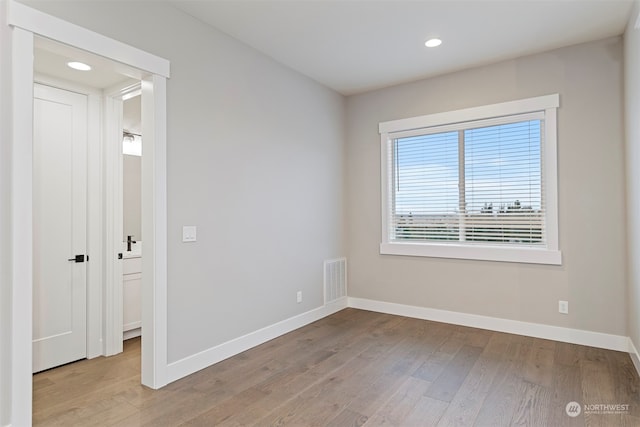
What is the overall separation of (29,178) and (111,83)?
1.62 m

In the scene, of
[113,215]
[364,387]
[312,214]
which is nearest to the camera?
[364,387]

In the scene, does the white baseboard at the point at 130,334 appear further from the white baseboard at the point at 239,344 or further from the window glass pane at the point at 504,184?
the window glass pane at the point at 504,184

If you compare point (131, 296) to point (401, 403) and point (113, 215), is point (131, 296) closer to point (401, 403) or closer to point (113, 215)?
point (113, 215)

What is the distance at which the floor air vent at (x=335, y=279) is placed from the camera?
4602 mm

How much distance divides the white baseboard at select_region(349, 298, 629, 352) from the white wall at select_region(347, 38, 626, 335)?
54 mm

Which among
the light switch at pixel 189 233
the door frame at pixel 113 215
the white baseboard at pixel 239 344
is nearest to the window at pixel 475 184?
the white baseboard at pixel 239 344

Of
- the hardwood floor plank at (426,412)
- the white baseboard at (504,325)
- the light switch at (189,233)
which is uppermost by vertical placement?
the light switch at (189,233)

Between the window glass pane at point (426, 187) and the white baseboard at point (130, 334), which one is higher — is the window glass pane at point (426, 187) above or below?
above

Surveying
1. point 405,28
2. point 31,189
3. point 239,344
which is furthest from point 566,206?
point 31,189

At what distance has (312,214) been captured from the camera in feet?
14.4

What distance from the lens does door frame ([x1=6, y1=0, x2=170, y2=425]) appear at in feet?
6.60

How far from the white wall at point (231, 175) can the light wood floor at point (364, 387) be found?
1.52 ft

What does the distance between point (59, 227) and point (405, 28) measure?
3.45 meters

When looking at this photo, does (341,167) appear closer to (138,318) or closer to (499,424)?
(138,318)
